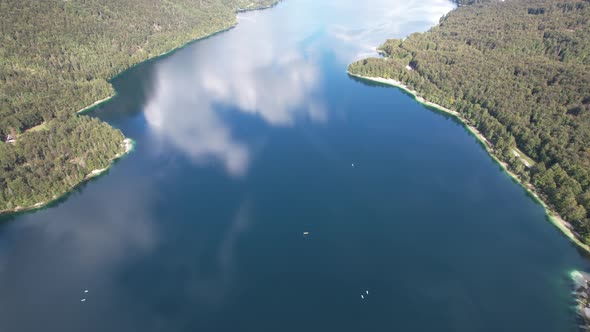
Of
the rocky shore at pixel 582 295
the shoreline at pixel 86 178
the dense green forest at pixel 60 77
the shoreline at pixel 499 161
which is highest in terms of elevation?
the dense green forest at pixel 60 77

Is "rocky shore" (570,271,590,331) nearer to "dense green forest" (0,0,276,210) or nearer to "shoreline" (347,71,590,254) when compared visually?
"shoreline" (347,71,590,254)

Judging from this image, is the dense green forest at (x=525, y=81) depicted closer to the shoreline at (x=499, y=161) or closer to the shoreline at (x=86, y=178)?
the shoreline at (x=499, y=161)

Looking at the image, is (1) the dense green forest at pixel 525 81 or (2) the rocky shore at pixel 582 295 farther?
(1) the dense green forest at pixel 525 81

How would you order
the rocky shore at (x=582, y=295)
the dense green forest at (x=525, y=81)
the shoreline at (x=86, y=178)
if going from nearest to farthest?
the rocky shore at (x=582, y=295) < the shoreline at (x=86, y=178) < the dense green forest at (x=525, y=81)

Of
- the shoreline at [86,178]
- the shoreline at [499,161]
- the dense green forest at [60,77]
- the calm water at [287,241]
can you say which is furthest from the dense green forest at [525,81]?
the dense green forest at [60,77]

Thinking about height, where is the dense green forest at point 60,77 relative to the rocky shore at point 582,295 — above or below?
above

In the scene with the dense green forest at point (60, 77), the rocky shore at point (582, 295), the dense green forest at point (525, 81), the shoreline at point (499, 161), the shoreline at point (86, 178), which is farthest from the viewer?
the dense green forest at point (525, 81)

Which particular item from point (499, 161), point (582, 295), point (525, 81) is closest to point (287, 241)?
point (582, 295)

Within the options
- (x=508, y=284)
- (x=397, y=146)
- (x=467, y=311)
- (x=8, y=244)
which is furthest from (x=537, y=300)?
(x=8, y=244)
